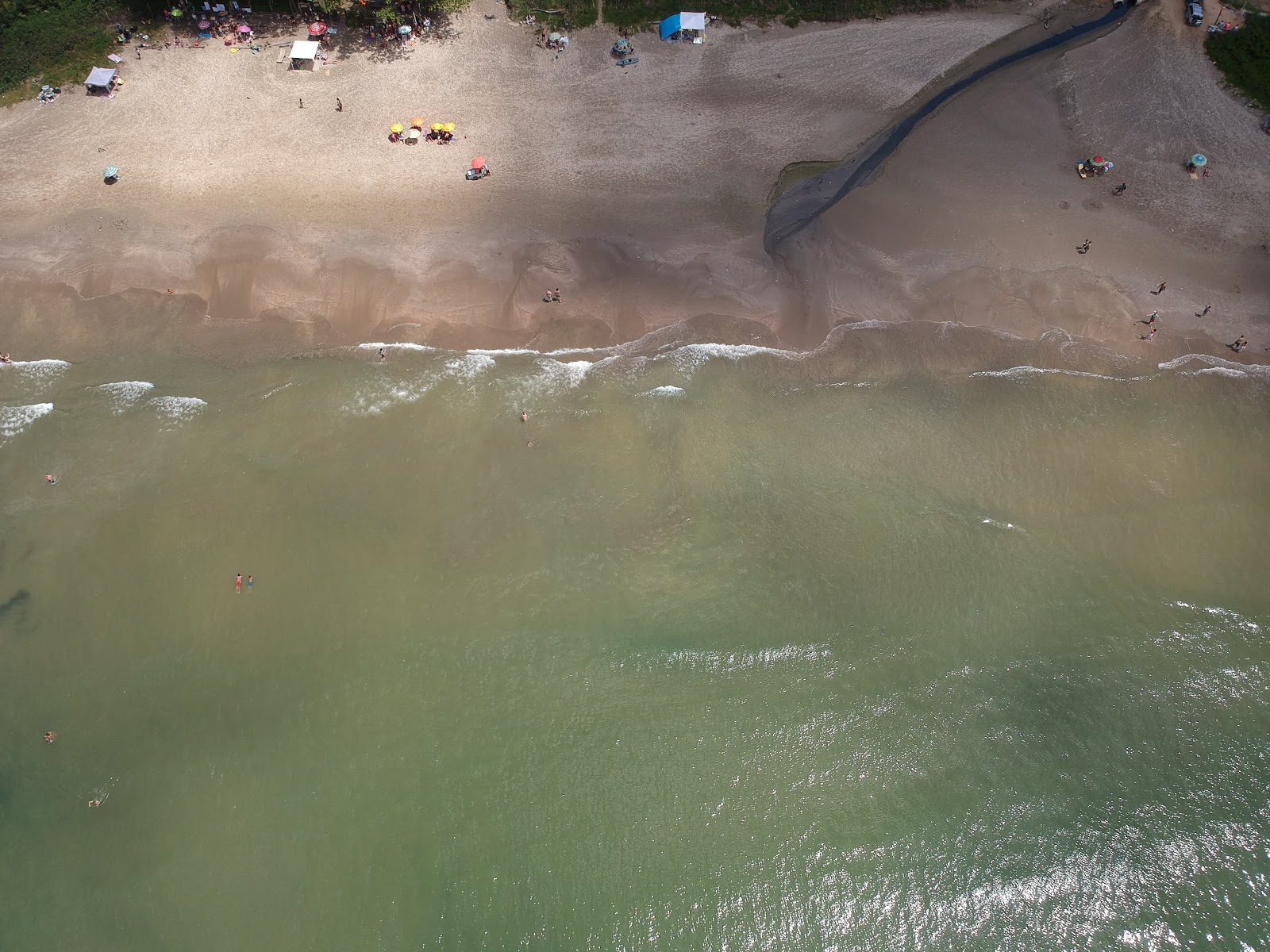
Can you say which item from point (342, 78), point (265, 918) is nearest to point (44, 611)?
point (265, 918)

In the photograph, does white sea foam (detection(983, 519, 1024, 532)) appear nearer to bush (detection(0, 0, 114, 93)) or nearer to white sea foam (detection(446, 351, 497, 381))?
white sea foam (detection(446, 351, 497, 381))

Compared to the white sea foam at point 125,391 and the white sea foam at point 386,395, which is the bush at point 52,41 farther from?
the white sea foam at point 386,395

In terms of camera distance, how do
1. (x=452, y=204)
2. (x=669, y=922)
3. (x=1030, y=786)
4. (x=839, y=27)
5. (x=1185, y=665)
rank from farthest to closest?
(x=839, y=27)
(x=452, y=204)
(x=1185, y=665)
(x=1030, y=786)
(x=669, y=922)

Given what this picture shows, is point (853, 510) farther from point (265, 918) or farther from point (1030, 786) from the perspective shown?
point (265, 918)

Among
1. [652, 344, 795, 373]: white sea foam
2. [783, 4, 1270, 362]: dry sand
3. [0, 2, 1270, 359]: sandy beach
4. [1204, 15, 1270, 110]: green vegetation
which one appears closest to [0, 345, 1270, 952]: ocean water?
[652, 344, 795, 373]: white sea foam

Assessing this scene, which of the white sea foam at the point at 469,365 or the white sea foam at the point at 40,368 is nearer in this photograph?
the white sea foam at the point at 40,368

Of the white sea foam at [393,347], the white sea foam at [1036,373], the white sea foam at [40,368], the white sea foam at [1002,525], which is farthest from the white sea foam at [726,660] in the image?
the white sea foam at [40,368]

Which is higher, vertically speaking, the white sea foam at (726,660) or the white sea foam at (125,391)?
the white sea foam at (125,391)
